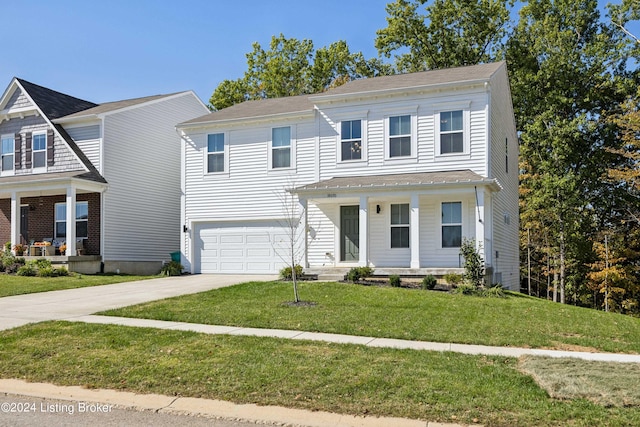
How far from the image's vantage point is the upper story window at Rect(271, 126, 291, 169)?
2102 centimetres

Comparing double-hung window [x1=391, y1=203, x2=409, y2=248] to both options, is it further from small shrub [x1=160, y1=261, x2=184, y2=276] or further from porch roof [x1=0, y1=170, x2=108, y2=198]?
porch roof [x1=0, y1=170, x2=108, y2=198]

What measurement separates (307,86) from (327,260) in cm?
2061

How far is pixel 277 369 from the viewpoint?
688cm

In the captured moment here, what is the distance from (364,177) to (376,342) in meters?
11.1

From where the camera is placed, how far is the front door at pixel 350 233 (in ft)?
63.4

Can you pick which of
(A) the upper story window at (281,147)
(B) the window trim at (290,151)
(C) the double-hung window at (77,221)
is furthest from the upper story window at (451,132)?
(C) the double-hung window at (77,221)

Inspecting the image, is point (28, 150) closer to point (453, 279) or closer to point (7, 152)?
point (7, 152)

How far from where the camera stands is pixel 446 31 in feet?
110

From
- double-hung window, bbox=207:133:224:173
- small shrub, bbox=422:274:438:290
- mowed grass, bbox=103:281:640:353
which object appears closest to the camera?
mowed grass, bbox=103:281:640:353

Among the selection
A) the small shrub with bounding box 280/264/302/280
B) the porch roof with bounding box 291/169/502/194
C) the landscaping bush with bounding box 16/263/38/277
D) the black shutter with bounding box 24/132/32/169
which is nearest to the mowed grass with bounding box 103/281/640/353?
the small shrub with bounding box 280/264/302/280

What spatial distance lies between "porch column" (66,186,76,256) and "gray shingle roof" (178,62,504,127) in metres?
5.10

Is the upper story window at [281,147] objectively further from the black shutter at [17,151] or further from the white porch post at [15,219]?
the black shutter at [17,151]

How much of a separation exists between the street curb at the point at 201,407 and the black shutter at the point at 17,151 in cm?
2018

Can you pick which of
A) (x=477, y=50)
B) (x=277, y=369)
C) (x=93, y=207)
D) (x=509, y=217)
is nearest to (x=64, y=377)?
(x=277, y=369)
